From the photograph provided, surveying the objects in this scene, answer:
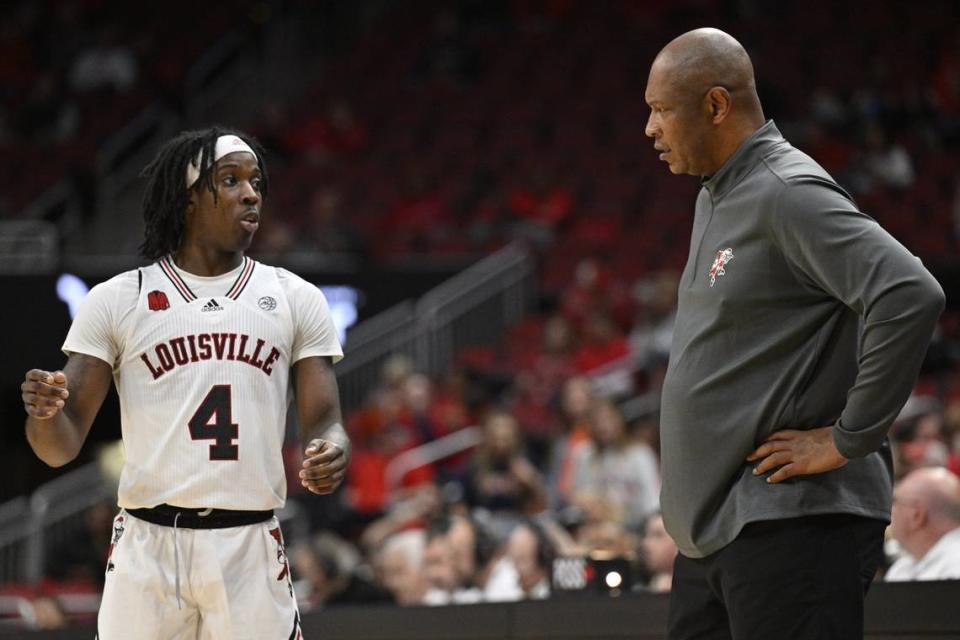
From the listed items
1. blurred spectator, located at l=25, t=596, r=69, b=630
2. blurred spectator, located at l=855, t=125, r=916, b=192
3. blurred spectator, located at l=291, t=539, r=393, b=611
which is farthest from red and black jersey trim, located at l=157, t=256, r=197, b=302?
blurred spectator, located at l=855, t=125, r=916, b=192

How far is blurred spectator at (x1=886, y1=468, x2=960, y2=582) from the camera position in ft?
17.2

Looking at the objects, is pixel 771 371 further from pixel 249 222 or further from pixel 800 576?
pixel 249 222

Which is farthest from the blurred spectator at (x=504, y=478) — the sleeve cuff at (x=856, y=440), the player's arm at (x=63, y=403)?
the sleeve cuff at (x=856, y=440)

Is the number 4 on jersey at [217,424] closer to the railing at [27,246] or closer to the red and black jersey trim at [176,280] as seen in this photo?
the red and black jersey trim at [176,280]

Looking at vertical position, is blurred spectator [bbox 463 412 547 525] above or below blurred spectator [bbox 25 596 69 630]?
above

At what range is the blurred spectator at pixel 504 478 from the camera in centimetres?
952

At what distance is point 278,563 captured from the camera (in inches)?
152

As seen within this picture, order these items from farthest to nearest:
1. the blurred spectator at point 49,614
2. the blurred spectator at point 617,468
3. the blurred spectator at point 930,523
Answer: the blurred spectator at point 617,468 < the blurred spectator at point 49,614 < the blurred spectator at point 930,523

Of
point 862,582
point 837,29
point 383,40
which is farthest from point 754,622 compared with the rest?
point 383,40

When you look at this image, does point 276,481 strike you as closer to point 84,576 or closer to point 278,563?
point 278,563

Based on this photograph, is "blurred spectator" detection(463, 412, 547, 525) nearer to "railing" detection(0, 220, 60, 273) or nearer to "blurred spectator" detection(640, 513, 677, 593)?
"blurred spectator" detection(640, 513, 677, 593)

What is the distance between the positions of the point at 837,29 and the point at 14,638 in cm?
1205

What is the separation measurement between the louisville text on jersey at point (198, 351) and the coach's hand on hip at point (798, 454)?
1.43 metres

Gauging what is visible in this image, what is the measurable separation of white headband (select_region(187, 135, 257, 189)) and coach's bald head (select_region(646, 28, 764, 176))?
1236 mm
